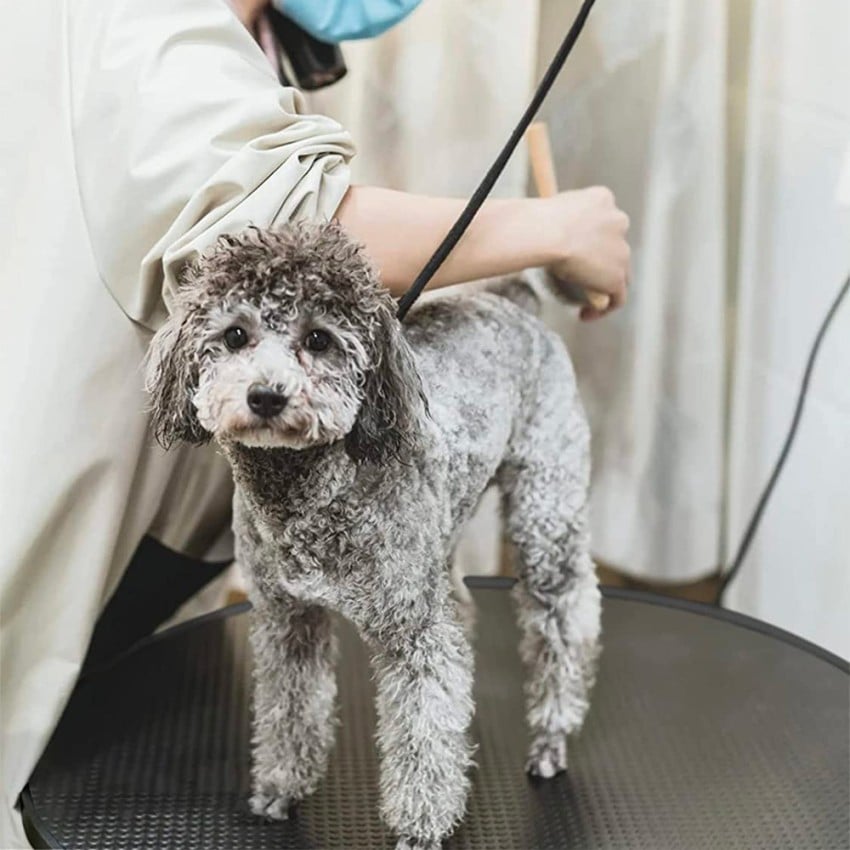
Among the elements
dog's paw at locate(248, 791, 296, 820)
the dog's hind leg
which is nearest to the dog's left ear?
the dog's hind leg

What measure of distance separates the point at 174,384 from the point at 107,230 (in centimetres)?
21

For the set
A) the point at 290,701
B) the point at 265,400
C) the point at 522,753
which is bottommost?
the point at 522,753

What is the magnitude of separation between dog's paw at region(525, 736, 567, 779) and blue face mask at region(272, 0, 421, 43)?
643 millimetres

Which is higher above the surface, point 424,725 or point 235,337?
point 235,337

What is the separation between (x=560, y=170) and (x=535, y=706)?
2.39 ft

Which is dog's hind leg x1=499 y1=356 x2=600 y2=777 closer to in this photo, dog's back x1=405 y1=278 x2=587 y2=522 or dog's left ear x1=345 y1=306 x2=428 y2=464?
dog's back x1=405 y1=278 x2=587 y2=522

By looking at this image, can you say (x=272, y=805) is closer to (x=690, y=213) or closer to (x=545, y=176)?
(x=545, y=176)

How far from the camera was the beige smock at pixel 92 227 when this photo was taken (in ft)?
2.85

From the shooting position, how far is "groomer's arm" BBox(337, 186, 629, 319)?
0.91 meters

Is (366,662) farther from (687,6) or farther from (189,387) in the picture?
(687,6)

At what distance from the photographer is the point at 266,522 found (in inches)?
32.2

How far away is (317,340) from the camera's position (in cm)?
73

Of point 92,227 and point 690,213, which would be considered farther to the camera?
point 690,213

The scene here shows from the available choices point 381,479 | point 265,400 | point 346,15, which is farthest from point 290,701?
point 346,15
